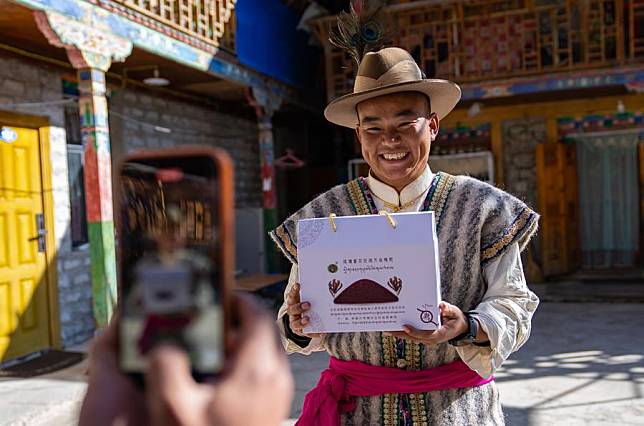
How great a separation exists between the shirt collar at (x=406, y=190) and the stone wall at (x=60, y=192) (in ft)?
17.5

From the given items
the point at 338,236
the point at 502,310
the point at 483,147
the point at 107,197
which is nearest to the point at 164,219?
the point at 338,236

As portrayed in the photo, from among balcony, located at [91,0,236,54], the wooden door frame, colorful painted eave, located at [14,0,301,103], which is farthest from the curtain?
the wooden door frame

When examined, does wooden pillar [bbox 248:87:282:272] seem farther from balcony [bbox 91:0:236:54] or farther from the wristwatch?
the wristwatch

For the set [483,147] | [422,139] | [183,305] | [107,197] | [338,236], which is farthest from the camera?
[483,147]

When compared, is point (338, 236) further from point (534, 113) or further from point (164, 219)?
point (534, 113)

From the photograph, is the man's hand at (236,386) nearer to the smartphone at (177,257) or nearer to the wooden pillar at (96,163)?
the smartphone at (177,257)

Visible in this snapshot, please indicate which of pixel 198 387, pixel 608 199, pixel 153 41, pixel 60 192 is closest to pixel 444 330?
pixel 198 387

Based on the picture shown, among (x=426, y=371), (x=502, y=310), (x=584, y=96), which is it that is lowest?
(x=426, y=371)

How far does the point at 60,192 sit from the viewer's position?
22.1ft

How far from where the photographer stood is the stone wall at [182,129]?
786 cm

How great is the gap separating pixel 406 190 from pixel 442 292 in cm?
35

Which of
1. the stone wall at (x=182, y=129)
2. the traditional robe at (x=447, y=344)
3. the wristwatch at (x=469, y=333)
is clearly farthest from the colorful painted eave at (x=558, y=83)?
the wristwatch at (x=469, y=333)

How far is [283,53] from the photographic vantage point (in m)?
9.87

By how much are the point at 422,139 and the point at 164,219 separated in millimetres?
1489
